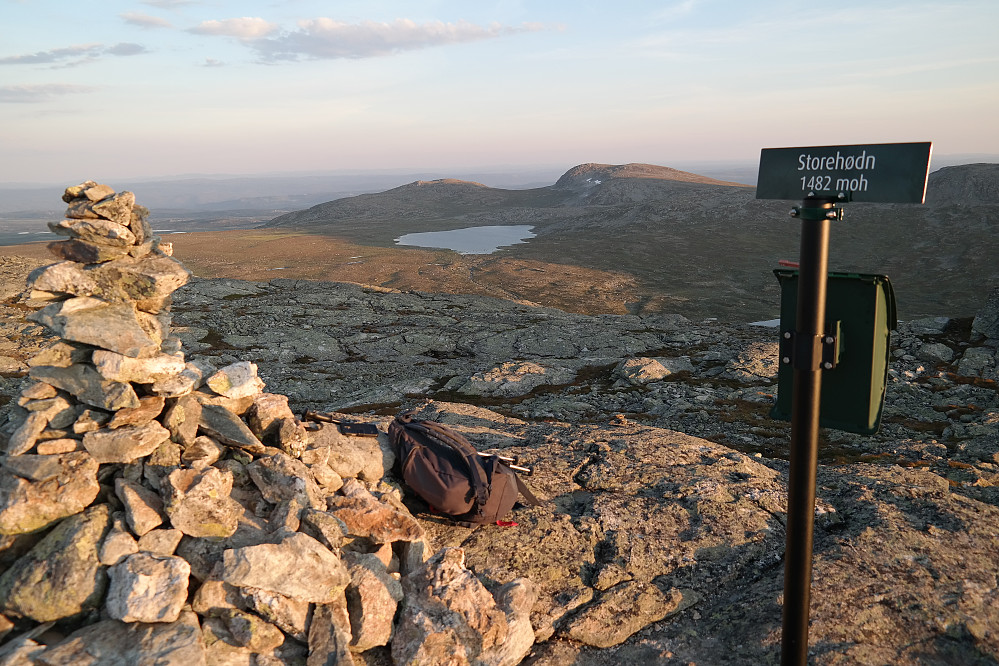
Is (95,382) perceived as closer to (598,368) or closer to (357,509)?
(357,509)

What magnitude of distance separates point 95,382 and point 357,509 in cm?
404

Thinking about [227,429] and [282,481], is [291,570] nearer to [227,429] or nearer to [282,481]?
[282,481]

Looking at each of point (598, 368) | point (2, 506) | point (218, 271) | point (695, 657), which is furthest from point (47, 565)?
point (218, 271)

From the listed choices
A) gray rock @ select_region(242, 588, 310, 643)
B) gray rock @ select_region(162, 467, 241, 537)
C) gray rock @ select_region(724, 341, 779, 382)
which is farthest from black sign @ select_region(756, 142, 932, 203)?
gray rock @ select_region(724, 341, 779, 382)

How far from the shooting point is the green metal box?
17.3 feet

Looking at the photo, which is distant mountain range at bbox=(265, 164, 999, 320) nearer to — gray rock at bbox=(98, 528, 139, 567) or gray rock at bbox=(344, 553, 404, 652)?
gray rock at bbox=(344, 553, 404, 652)

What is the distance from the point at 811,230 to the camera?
503cm

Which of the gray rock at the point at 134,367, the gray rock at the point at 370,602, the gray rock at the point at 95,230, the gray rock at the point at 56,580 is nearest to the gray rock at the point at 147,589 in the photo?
the gray rock at the point at 56,580

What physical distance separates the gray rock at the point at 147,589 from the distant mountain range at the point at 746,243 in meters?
64.8

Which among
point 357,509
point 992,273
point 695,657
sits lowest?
point 992,273

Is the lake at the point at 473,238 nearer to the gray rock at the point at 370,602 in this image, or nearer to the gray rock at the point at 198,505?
the gray rock at the point at 198,505

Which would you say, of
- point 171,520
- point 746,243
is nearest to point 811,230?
point 171,520

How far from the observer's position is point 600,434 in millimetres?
14812

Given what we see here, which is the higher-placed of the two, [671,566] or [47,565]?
[47,565]
